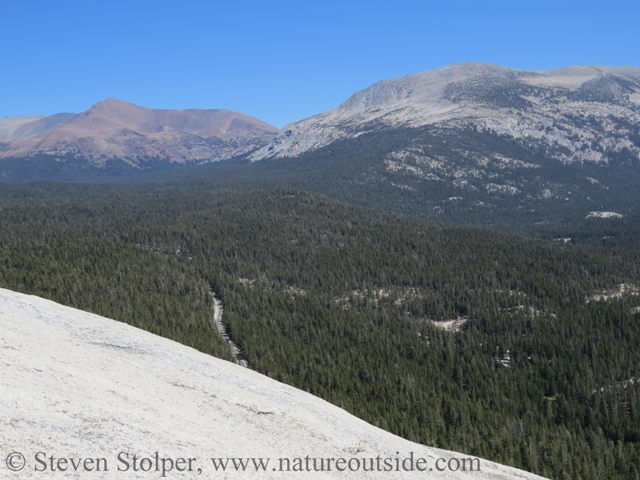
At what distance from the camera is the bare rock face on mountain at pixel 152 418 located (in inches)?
1242

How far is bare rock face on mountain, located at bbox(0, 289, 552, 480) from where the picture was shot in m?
31.5

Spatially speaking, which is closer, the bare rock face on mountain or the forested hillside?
the bare rock face on mountain

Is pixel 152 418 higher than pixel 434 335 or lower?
higher

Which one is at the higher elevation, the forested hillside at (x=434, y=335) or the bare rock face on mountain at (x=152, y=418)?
the bare rock face on mountain at (x=152, y=418)

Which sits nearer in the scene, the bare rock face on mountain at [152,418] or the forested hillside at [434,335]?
the bare rock face on mountain at [152,418]

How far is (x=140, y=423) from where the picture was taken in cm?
3625

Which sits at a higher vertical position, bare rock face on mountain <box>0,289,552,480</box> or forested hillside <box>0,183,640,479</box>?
bare rock face on mountain <box>0,289,552,480</box>

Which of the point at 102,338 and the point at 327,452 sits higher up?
the point at 102,338

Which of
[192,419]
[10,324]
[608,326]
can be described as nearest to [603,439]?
[608,326]

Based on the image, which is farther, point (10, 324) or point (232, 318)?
point (232, 318)

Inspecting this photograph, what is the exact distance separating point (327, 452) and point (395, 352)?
95843 millimetres

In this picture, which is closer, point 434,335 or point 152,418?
point 152,418

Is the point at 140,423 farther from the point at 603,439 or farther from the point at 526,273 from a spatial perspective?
the point at 526,273

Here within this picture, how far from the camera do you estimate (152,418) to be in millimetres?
37844
